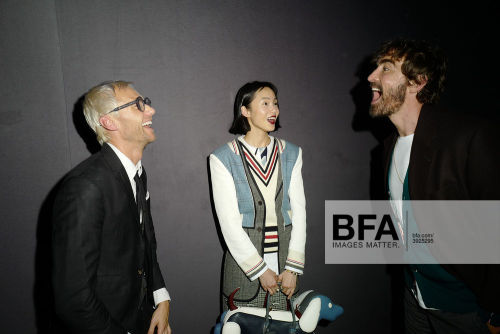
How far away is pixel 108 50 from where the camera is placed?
1954 millimetres

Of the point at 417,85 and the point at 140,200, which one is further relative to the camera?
the point at 417,85

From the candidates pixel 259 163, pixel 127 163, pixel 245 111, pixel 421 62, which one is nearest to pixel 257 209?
pixel 259 163

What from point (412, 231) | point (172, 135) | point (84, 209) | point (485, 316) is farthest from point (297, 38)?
point (485, 316)

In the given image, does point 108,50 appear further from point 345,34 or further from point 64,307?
point 345,34

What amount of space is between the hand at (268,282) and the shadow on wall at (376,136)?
4.36 feet

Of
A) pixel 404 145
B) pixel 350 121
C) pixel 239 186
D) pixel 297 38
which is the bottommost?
pixel 239 186

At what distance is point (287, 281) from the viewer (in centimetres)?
194

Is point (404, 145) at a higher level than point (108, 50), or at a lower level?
lower

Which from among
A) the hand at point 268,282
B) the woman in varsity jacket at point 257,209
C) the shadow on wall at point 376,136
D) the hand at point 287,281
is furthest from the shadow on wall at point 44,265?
the shadow on wall at point 376,136

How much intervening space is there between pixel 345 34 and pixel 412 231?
1758 millimetres

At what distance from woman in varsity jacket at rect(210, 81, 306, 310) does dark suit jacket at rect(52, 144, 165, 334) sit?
0.60 metres

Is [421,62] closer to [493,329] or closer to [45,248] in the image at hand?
[493,329]

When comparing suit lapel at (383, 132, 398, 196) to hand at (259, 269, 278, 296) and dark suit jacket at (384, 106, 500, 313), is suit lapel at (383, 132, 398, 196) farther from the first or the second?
hand at (259, 269, 278, 296)

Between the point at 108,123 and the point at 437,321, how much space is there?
7.88 ft
